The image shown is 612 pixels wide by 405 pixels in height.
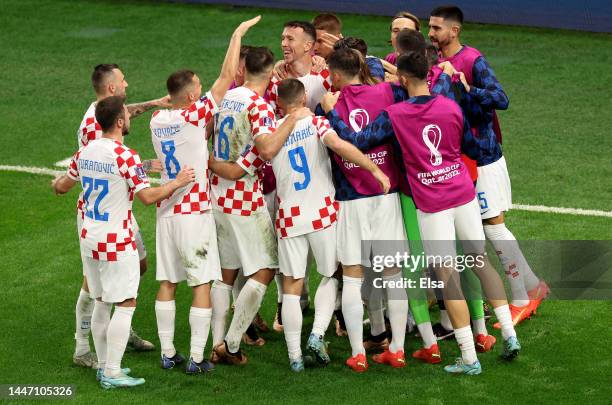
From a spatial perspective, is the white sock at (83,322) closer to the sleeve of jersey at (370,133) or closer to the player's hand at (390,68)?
the sleeve of jersey at (370,133)

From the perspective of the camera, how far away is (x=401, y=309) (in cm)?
790

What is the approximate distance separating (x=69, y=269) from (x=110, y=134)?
2.83 metres

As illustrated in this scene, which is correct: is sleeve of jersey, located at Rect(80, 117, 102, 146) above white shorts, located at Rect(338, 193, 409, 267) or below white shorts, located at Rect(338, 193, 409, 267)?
above

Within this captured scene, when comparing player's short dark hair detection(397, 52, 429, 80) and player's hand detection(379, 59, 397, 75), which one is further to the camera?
player's hand detection(379, 59, 397, 75)

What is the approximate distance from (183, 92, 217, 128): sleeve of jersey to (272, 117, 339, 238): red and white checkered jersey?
0.54m

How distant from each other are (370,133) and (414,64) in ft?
1.78

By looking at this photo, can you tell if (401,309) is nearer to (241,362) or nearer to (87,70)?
(241,362)

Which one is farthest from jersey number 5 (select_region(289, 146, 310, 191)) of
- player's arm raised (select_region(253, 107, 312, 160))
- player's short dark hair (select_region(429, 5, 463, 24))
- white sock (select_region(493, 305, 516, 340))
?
player's short dark hair (select_region(429, 5, 463, 24))

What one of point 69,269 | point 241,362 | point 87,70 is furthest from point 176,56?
point 241,362

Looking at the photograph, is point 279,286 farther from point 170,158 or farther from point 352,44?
point 352,44

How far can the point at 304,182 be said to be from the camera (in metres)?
7.71

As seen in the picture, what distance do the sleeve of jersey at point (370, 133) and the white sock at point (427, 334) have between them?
1.35 meters

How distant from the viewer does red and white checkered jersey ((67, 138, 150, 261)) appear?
24.2ft

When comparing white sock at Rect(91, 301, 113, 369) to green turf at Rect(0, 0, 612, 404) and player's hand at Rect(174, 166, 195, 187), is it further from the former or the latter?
player's hand at Rect(174, 166, 195, 187)
